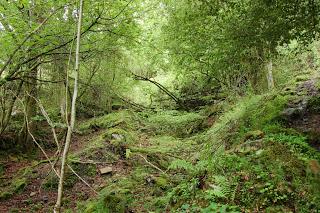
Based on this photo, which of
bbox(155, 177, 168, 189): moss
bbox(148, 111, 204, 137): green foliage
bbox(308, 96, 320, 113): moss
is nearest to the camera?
bbox(308, 96, 320, 113): moss

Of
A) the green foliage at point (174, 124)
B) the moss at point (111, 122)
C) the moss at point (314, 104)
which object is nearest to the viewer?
the moss at point (314, 104)

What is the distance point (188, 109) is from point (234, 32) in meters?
7.39

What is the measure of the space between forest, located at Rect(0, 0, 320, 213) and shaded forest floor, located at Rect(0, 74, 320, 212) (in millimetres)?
24

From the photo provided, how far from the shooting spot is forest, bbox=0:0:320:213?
14.0 feet

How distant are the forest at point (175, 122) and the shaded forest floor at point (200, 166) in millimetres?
24

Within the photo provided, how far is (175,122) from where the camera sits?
10.1 metres

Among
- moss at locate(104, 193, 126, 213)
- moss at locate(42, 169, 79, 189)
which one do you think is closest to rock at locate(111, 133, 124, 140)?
moss at locate(42, 169, 79, 189)

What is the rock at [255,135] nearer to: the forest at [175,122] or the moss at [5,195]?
the forest at [175,122]

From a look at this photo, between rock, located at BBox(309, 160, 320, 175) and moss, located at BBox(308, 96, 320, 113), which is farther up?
moss, located at BBox(308, 96, 320, 113)

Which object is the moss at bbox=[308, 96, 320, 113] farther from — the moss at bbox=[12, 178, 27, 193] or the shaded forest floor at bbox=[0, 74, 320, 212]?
the moss at bbox=[12, 178, 27, 193]

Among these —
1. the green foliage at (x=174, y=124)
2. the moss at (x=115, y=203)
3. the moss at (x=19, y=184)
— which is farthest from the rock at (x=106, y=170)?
the green foliage at (x=174, y=124)

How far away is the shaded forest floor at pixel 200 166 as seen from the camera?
13.5 ft

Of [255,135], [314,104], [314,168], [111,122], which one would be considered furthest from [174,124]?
[314,168]

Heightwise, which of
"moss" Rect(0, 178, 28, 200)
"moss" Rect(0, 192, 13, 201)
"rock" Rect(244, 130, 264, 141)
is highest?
"rock" Rect(244, 130, 264, 141)
